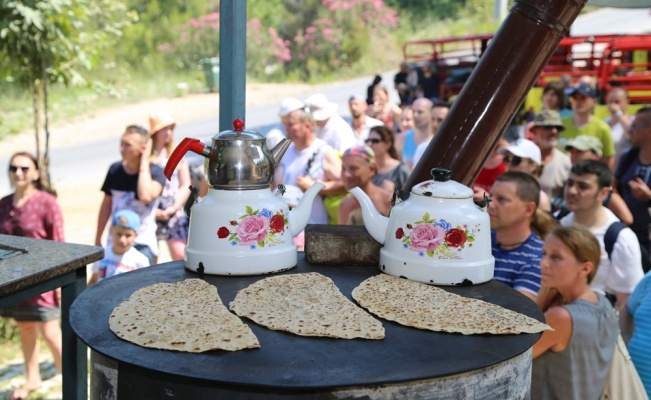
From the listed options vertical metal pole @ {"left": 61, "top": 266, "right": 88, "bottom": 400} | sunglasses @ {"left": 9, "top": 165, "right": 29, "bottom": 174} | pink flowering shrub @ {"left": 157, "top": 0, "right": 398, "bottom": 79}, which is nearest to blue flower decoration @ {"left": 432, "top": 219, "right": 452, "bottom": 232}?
vertical metal pole @ {"left": 61, "top": 266, "right": 88, "bottom": 400}

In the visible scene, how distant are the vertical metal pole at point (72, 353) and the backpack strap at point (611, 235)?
2498 mm

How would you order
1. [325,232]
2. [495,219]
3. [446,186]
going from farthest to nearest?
[495,219] < [325,232] < [446,186]

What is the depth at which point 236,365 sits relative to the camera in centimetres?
171

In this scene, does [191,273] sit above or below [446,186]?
below

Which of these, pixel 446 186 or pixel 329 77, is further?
pixel 329 77

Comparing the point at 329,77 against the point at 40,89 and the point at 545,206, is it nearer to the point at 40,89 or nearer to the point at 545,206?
the point at 40,89

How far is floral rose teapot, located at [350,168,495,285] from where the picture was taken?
7.34 ft

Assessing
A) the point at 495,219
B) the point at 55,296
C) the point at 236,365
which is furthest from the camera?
the point at 55,296

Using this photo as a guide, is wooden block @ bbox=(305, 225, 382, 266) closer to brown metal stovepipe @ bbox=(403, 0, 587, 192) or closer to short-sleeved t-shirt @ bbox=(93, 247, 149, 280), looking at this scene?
brown metal stovepipe @ bbox=(403, 0, 587, 192)

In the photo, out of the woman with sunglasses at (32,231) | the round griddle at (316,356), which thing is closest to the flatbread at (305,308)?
the round griddle at (316,356)

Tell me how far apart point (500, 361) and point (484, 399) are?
3.8 inches

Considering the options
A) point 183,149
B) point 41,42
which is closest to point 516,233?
point 183,149

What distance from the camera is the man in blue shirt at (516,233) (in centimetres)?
316

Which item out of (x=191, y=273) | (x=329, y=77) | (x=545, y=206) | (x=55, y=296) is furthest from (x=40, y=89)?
(x=329, y=77)
